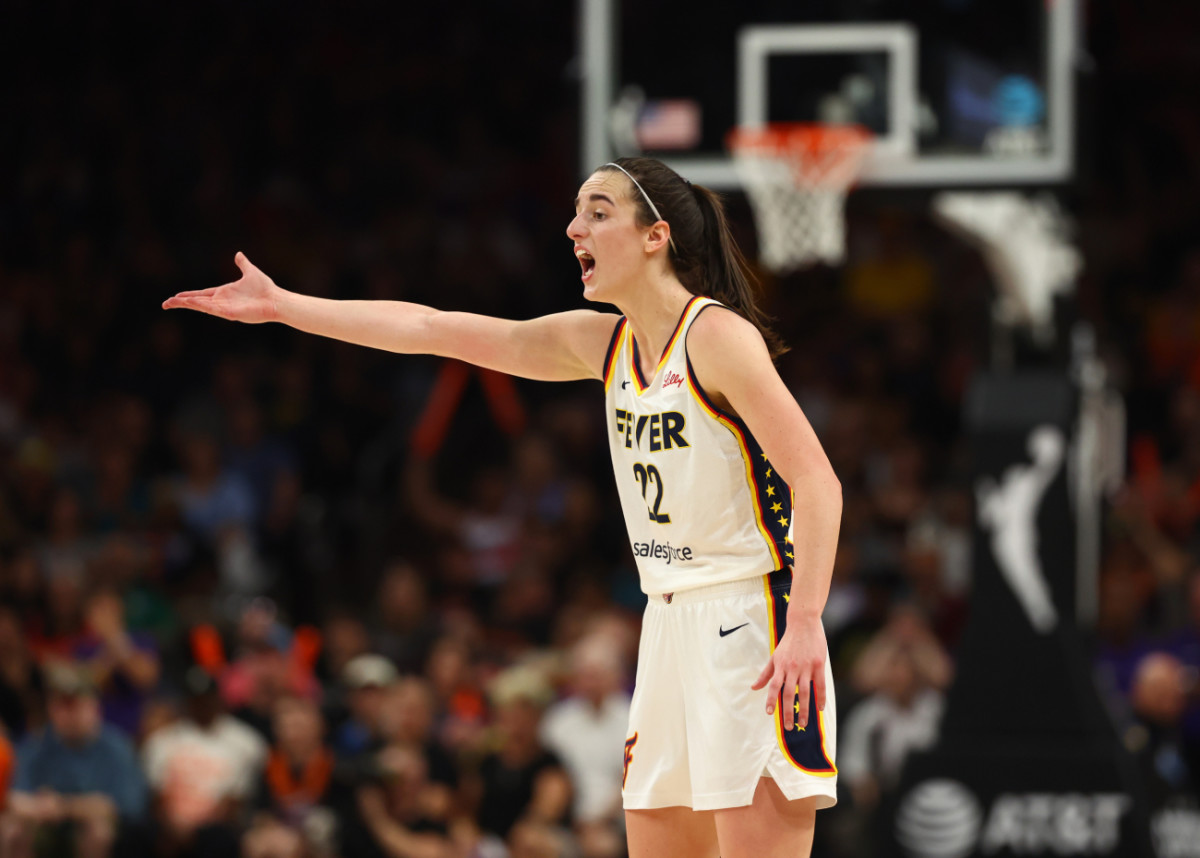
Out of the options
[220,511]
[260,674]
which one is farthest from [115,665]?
[220,511]

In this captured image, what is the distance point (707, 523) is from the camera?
4.19m

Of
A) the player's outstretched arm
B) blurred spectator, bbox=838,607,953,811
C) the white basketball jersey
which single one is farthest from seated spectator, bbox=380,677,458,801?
the white basketball jersey

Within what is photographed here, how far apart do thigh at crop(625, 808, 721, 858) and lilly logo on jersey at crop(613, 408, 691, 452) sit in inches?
36.5

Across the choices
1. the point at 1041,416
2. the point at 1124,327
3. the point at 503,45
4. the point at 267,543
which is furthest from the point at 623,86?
the point at 503,45

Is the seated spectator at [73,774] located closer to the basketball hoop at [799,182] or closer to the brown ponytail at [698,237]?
the basketball hoop at [799,182]

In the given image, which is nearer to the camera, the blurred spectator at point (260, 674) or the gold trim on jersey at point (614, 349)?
the gold trim on jersey at point (614, 349)

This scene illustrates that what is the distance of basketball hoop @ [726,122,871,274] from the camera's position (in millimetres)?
9078

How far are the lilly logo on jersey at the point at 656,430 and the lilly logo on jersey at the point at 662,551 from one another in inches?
9.8

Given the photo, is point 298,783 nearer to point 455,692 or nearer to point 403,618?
point 455,692

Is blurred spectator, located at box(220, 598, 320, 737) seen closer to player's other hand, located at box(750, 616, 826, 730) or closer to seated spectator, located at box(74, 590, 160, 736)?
seated spectator, located at box(74, 590, 160, 736)

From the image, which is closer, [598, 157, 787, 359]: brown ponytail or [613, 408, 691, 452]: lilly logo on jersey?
[613, 408, 691, 452]: lilly logo on jersey

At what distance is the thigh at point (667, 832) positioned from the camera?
169 inches

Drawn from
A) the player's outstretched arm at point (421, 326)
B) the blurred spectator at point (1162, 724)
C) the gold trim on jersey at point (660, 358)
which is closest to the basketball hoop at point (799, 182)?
the blurred spectator at point (1162, 724)

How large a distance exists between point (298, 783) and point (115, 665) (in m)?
1.84
